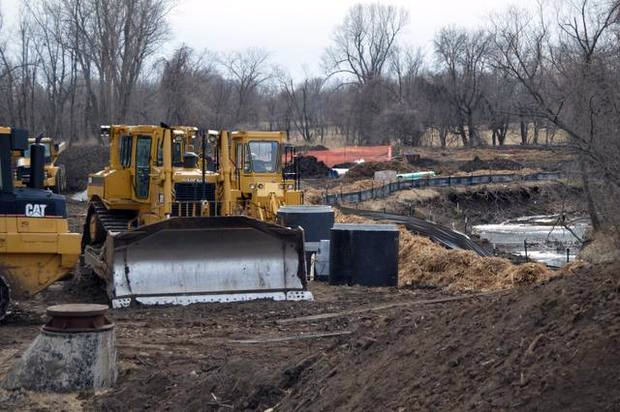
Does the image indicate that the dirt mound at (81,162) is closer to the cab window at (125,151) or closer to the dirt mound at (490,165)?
the dirt mound at (490,165)

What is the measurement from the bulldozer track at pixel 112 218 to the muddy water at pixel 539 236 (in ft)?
49.2

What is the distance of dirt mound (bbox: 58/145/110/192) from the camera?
50.1 meters

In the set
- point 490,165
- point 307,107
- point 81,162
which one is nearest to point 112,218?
point 81,162

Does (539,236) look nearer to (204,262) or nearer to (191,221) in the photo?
(204,262)

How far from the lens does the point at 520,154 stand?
69.1 metres

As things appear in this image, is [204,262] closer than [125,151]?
Yes

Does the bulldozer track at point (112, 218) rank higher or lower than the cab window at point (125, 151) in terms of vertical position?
lower

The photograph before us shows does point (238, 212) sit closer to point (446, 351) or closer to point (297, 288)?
point (297, 288)

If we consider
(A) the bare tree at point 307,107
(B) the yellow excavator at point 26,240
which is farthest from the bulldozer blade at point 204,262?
(A) the bare tree at point 307,107

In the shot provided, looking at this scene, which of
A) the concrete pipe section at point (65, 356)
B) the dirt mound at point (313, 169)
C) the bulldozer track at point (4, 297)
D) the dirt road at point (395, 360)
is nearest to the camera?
the dirt road at point (395, 360)

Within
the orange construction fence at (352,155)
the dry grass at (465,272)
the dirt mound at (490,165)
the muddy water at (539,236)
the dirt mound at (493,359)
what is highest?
the orange construction fence at (352,155)

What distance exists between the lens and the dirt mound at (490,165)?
65.1 meters

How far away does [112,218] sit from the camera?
17844 mm

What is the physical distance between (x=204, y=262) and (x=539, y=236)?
99.4 feet
